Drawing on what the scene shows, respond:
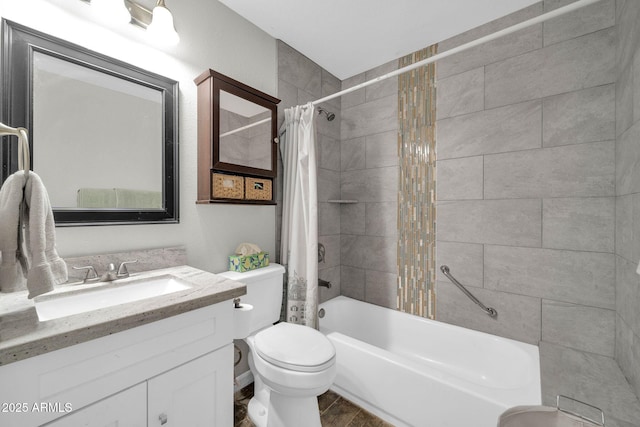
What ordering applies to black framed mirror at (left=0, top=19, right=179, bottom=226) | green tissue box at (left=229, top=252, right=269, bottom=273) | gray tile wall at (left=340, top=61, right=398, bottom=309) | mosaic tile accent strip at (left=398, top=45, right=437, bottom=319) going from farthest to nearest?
gray tile wall at (left=340, top=61, right=398, bottom=309) < mosaic tile accent strip at (left=398, top=45, right=437, bottom=319) < green tissue box at (left=229, top=252, right=269, bottom=273) < black framed mirror at (left=0, top=19, right=179, bottom=226)

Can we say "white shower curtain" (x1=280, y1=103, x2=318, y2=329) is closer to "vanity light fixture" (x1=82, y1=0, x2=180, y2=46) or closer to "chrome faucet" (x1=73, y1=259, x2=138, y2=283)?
"vanity light fixture" (x1=82, y1=0, x2=180, y2=46)

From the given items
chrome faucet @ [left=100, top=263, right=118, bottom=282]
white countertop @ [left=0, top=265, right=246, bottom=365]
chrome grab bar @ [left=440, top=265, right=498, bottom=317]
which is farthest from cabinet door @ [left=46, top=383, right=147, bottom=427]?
chrome grab bar @ [left=440, top=265, right=498, bottom=317]

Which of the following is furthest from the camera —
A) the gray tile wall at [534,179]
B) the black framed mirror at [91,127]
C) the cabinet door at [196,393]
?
the gray tile wall at [534,179]

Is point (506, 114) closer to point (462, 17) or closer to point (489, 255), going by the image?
point (462, 17)

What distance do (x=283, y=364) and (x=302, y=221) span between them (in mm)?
946

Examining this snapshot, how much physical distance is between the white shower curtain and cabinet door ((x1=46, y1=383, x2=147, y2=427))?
108 cm

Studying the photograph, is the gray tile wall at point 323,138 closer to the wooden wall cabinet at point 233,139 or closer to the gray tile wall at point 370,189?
the gray tile wall at point 370,189

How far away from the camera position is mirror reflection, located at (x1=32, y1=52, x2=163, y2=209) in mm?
1097

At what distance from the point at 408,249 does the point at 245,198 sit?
138cm

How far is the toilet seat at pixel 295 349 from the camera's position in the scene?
1.20 meters

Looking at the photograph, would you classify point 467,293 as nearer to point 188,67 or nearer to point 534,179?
point 534,179

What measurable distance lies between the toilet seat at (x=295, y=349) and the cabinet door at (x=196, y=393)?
0.86ft

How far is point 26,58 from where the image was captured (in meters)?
1.05

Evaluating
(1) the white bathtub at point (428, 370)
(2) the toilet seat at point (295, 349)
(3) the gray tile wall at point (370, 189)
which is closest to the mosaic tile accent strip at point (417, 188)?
(3) the gray tile wall at point (370, 189)
